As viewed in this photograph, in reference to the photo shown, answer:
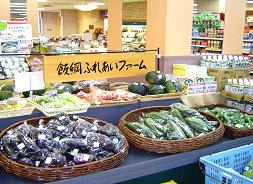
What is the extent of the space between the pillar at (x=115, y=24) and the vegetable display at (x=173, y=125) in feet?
13.7

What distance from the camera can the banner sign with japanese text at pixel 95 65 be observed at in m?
2.91

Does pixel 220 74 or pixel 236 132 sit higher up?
pixel 220 74

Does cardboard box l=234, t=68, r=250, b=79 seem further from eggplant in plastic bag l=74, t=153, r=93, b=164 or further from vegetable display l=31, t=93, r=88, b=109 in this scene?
eggplant in plastic bag l=74, t=153, r=93, b=164

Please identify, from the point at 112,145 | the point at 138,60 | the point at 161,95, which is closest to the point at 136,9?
the point at 138,60

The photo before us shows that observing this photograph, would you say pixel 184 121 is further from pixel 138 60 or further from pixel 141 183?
pixel 138 60

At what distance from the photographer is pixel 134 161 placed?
2133mm

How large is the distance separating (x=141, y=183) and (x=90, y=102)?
0.82 m

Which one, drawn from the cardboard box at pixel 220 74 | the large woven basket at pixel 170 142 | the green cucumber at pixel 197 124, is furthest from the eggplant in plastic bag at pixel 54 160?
the cardboard box at pixel 220 74

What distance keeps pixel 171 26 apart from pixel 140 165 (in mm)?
3414

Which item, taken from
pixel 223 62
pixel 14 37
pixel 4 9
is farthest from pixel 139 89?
pixel 4 9

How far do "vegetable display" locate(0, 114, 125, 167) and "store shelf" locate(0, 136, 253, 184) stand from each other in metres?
0.11

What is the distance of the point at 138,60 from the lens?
11.1 feet

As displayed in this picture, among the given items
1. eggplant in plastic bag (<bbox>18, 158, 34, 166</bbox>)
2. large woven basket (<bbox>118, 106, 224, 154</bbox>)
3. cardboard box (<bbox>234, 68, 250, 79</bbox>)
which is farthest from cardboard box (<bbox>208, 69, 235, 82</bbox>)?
eggplant in plastic bag (<bbox>18, 158, 34, 166</bbox>)

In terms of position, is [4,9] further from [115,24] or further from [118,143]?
[118,143]
